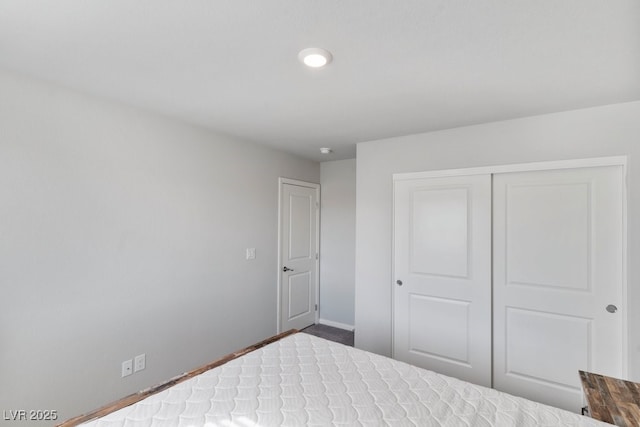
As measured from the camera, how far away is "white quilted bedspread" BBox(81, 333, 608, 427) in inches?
46.3

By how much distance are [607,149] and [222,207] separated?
3.16 meters

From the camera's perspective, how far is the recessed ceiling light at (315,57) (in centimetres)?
157

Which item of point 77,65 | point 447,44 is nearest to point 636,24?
point 447,44

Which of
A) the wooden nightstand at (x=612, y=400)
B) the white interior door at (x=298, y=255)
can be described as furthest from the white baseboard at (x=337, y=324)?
the wooden nightstand at (x=612, y=400)

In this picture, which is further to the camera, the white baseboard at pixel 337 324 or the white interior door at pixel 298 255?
the white baseboard at pixel 337 324

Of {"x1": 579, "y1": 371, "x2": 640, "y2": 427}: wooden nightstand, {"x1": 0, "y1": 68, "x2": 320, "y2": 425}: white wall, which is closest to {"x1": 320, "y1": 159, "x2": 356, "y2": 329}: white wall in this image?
{"x1": 0, "y1": 68, "x2": 320, "y2": 425}: white wall

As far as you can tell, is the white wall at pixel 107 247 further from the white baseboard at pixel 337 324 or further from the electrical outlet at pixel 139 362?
the white baseboard at pixel 337 324

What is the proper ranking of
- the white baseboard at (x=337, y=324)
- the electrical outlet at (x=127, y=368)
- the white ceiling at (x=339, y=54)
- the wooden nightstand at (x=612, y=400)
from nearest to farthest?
the wooden nightstand at (x=612, y=400) → the white ceiling at (x=339, y=54) → the electrical outlet at (x=127, y=368) → the white baseboard at (x=337, y=324)

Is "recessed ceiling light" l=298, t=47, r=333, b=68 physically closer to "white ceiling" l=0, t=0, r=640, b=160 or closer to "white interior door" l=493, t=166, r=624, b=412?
"white ceiling" l=0, t=0, r=640, b=160

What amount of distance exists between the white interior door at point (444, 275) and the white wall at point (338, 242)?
47.4 inches

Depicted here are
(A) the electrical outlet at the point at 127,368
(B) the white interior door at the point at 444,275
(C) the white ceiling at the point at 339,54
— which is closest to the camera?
(C) the white ceiling at the point at 339,54

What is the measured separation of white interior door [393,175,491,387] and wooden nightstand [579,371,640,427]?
1322 mm

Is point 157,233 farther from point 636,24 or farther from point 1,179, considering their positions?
point 636,24

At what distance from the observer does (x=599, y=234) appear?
2227mm
